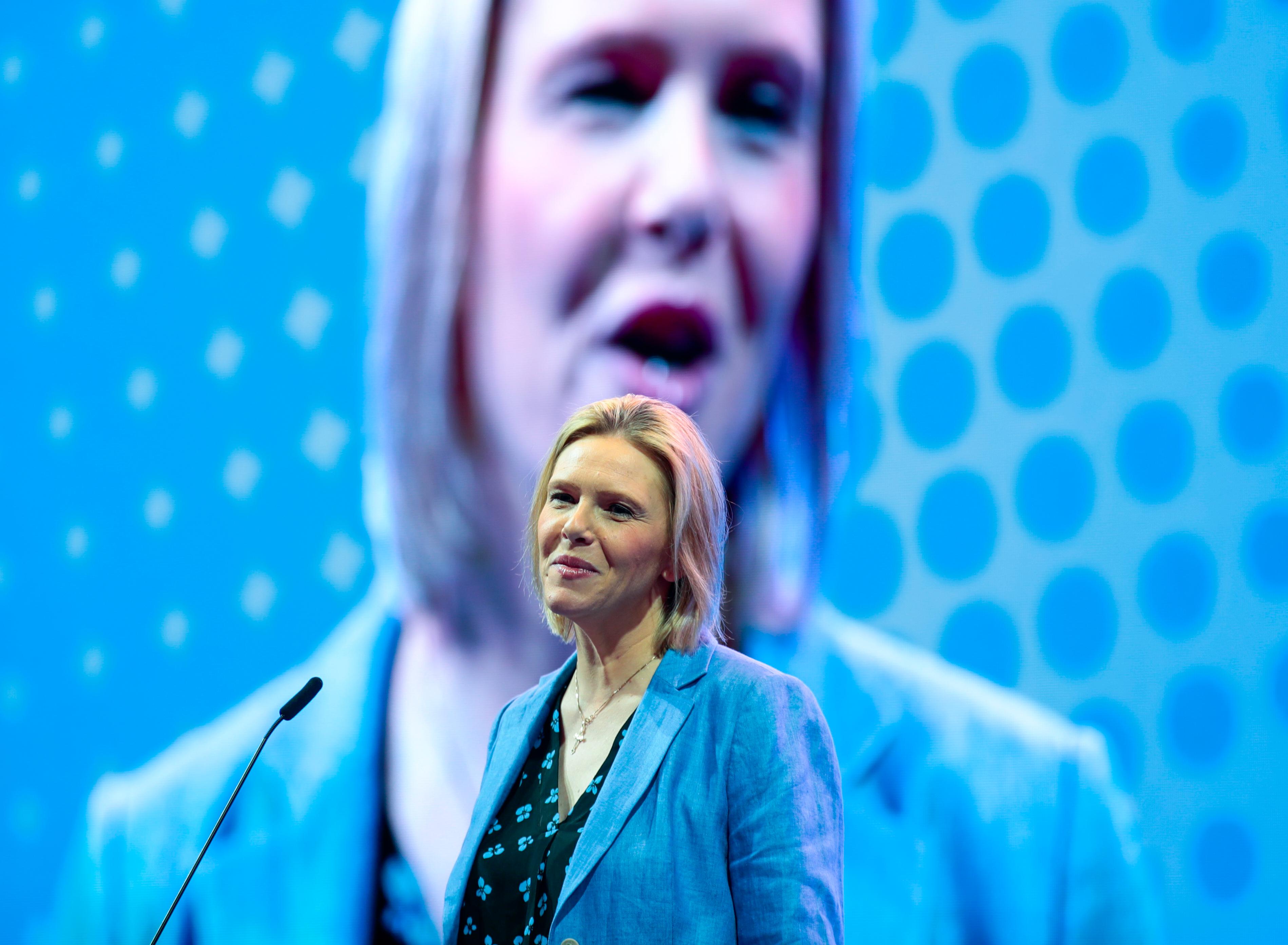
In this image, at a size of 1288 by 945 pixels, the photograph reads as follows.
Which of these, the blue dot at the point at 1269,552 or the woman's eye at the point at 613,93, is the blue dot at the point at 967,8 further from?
the blue dot at the point at 1269,552

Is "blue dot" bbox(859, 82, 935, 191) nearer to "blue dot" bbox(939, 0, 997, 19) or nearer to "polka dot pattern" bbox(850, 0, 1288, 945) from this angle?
"polka dot pattern" bbox(850, 0, 1288, 945)

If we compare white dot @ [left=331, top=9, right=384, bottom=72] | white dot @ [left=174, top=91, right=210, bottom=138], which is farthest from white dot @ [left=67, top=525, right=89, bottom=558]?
white dot @ [left=331, top=9, right=384, bottom=72]

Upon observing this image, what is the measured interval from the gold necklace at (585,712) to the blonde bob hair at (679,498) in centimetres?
3

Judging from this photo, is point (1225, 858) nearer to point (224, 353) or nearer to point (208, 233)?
point (224, 353)

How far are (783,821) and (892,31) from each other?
191 cm

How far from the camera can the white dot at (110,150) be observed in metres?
2.79

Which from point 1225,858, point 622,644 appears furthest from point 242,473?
point 1225,858

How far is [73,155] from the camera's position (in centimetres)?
285

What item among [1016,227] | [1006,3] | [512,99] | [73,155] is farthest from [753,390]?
[73,155]

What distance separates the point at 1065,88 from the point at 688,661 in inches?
70.3

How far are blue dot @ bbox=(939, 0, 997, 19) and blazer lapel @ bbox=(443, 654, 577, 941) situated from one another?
1.77 meters

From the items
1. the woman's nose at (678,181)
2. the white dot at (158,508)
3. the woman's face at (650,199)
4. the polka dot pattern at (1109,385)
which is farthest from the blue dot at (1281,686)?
A: the white dot at (158,508)

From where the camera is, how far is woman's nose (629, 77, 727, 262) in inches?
89.4

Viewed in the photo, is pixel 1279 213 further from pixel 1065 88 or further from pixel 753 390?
pixel 753 390
